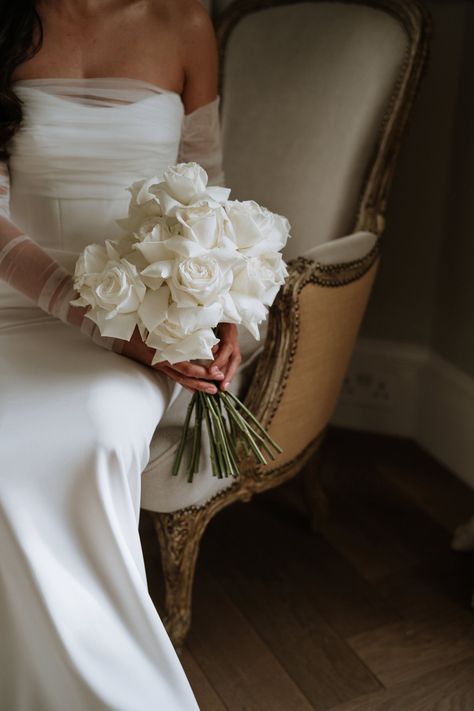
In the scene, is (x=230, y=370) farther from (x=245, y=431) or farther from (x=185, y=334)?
(x=185, y=334)

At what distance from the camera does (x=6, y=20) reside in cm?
155

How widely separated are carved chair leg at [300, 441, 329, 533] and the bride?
2.04ft

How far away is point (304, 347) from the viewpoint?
62.3 inches

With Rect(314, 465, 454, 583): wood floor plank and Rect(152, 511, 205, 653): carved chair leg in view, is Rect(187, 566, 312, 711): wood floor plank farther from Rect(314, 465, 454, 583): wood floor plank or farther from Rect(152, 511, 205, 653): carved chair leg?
Rect(314, 465, 454, 583): wood floor plank

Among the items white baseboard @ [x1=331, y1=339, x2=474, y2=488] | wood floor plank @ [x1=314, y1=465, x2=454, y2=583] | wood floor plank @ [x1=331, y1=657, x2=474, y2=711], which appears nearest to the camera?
wood floor plank @ [x1=331, y1=657, x2=474, y2=711]

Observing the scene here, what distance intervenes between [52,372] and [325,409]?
2.23 ft

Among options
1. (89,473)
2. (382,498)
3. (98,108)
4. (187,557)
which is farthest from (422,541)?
(98,108)

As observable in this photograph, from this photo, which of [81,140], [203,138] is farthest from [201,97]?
[81,140]

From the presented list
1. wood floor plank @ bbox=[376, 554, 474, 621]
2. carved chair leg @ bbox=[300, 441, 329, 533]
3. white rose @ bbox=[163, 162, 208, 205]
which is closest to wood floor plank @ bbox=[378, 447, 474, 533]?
wood floor plank @ bbox=[376, 554, 474, 621]

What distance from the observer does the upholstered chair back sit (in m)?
1.85

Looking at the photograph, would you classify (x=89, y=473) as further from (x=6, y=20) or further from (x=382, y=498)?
(x=382, y=498)

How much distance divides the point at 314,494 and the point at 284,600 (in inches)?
11.9

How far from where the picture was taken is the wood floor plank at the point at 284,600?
5.25 feet

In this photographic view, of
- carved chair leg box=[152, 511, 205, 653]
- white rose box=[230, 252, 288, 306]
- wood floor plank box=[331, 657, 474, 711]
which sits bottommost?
wood floor plank box=[331, 657, 474, 711]
